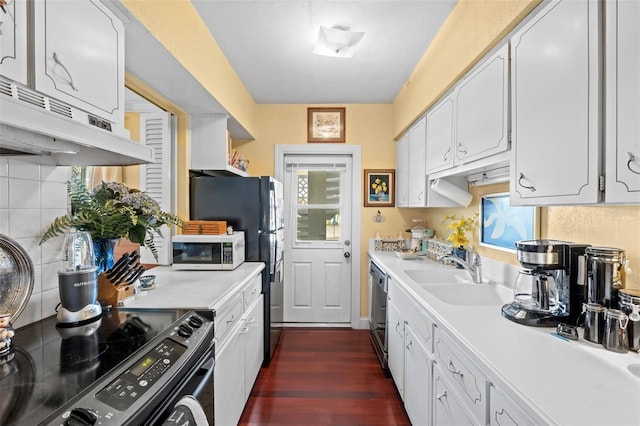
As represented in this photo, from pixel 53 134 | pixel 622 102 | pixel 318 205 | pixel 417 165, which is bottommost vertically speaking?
pixel 318 205

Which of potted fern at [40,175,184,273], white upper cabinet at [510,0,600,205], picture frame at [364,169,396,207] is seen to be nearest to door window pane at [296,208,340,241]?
picture frame at [364,169,396,207]

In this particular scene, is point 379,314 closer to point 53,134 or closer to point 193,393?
point 193,393

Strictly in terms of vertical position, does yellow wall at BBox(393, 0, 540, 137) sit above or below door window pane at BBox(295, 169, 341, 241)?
above

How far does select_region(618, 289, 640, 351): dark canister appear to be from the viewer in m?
0.90

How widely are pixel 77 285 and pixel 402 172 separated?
2.74m

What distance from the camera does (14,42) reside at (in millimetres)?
803

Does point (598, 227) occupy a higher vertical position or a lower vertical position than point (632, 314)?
higher

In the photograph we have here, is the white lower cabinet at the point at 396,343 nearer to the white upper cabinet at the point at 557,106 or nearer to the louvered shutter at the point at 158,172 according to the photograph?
the white upper cabinet at the point at 557,106

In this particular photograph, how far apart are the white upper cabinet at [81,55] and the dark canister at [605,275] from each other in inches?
72.9

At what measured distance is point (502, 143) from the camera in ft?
4.38

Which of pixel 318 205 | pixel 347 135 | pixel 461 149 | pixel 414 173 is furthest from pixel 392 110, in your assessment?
pixel 461 149

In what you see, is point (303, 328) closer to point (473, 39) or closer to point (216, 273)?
point (216, 273)

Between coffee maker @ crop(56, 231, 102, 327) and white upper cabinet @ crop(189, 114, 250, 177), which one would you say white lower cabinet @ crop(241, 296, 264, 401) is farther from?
white upper cabinet @ crop(189, 114, 250, 177)

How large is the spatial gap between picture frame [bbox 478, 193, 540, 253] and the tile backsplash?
2.14 m
